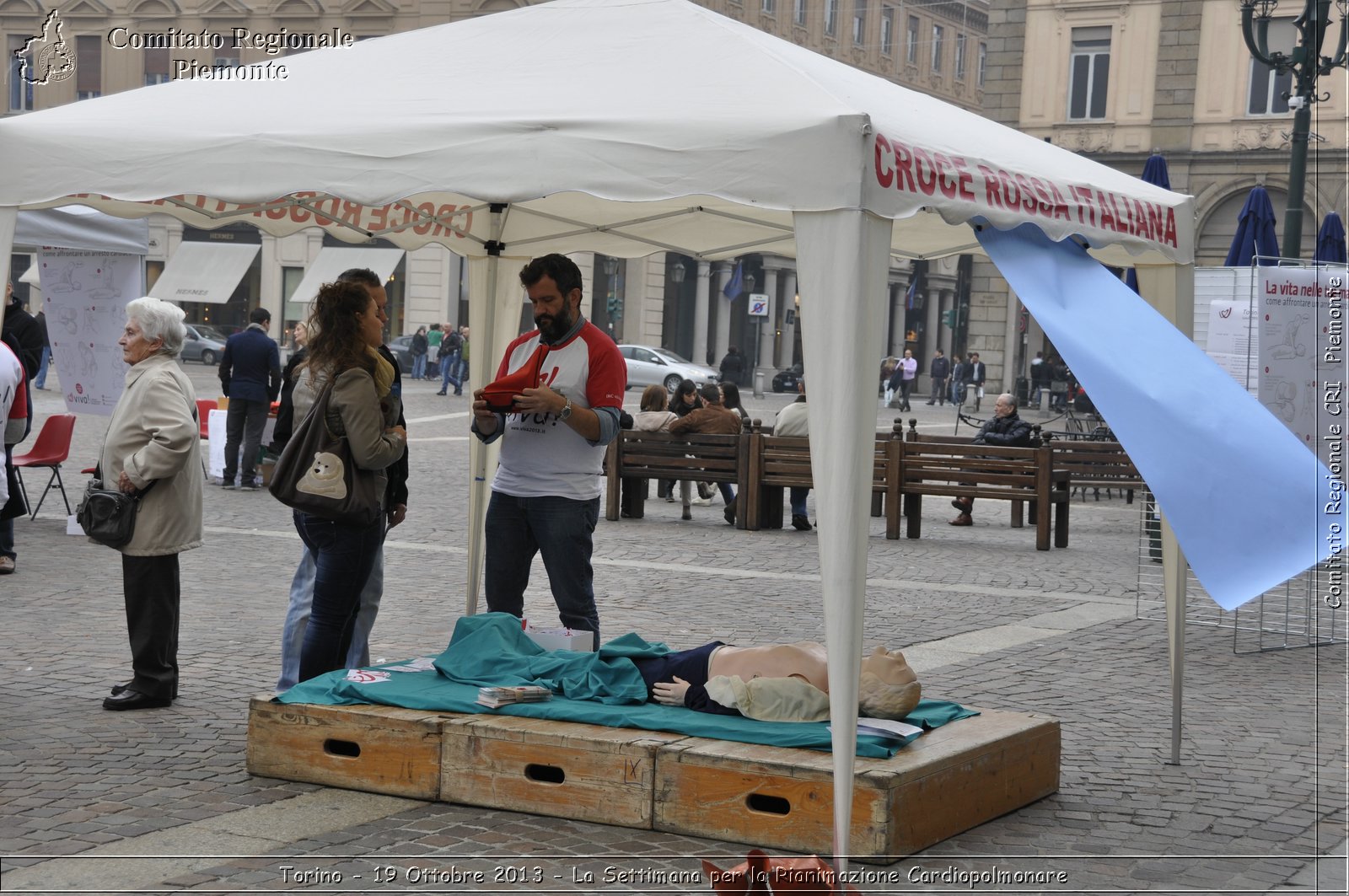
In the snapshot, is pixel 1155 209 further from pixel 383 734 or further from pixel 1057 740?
pixel 383 734

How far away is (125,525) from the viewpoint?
647 centimetres

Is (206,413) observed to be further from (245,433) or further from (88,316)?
(88,316)

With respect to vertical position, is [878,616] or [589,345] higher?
[589,345]

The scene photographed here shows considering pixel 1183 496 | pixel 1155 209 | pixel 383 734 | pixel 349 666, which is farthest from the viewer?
pixel 349 666

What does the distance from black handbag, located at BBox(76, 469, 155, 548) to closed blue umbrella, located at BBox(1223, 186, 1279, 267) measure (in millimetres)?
10640

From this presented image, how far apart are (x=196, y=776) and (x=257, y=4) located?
50949 millimetres

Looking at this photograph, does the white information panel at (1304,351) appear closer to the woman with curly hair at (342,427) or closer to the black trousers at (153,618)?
the woman with curly hair at (342,427)

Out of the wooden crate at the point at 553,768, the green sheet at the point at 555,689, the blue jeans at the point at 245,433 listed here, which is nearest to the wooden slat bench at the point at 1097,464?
the blue jeans at the point at 245,433

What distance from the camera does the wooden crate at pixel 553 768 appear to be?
5.20m

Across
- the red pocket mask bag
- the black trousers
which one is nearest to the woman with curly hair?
the red pocket mask bag

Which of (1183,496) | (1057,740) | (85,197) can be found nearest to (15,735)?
(85,197)

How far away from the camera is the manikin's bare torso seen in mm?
5570

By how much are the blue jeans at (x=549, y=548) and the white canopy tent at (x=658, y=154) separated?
1.52 m

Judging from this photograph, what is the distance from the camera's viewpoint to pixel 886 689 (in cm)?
553
